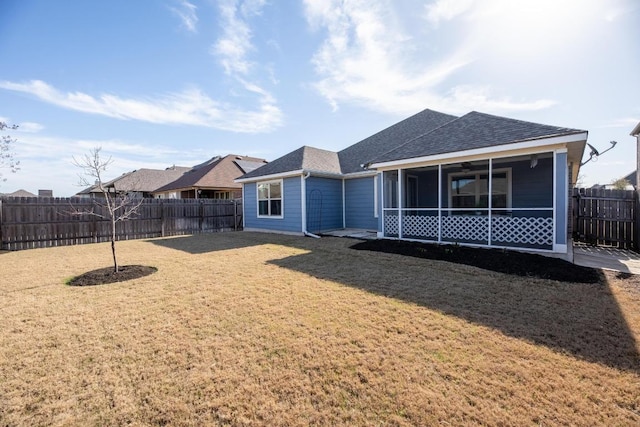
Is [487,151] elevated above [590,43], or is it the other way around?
[590,43]

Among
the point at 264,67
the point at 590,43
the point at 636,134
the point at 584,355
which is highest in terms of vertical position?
the point at 264,67

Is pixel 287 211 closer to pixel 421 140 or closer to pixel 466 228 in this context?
pixel 421 140

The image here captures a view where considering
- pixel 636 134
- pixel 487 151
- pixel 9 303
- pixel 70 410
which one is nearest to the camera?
pixel 70 410

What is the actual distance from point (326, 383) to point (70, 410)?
188cm

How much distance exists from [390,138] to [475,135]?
634 centimetres

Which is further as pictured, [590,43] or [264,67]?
[264,67]

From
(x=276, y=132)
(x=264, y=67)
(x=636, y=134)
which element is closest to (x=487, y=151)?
(x=636, y=134)

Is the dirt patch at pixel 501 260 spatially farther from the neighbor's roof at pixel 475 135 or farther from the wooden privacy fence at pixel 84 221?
the wooden privacy fence at pixel 84 221

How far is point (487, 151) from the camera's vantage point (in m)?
7.55

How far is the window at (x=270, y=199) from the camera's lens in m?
13.3

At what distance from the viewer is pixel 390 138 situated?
14492 mm

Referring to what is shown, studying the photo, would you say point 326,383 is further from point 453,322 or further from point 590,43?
point 590,43

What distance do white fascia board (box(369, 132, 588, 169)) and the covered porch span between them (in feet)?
0.54

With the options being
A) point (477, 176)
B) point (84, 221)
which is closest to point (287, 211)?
point (477, 176)
